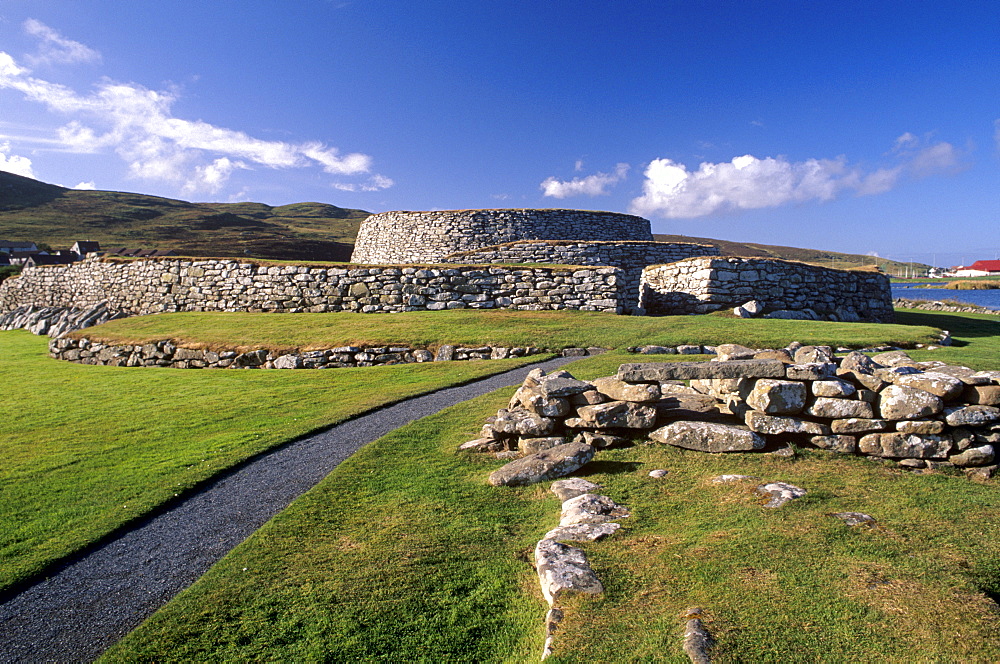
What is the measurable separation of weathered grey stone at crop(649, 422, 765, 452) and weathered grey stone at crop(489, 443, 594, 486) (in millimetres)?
1263

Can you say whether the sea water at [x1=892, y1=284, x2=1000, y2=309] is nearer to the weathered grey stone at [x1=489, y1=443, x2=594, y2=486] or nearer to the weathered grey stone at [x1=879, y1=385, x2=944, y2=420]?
the weathered grey stone at [x1=879, y1=385, x2=944, y2=420]

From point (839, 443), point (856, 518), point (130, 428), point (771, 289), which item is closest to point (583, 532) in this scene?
point (856, 518)

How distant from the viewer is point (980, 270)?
153 metres

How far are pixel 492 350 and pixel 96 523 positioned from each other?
12.7 meters

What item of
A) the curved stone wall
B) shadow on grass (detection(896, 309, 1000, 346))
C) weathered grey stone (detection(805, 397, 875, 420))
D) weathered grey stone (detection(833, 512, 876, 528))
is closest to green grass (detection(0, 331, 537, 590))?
weathered grey stone (detection(833, 512, 876, 528))

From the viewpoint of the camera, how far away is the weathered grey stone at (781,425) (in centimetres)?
747

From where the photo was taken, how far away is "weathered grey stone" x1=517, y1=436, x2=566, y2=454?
8125mm

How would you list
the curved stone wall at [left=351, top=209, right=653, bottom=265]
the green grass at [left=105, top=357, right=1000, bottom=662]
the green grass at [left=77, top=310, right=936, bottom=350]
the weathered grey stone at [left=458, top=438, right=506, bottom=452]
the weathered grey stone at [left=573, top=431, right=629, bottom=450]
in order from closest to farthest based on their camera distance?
the green grass at [left=105, top=357, right=1000, bottom=662] < the weathered grey stone at [left=573, top=431, right=629, bottom=450] < the weathered grey stone at [left=458, top=438, right=506, bottom=452] < the green grass at [left=77, top=310, right=936, bottom=350] < the curved stone wall at [left=351, top=209, right=653, bottom=265]

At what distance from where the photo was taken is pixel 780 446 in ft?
25.0

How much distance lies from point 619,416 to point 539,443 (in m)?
1.30

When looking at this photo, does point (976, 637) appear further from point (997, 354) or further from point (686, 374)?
point (997, 354)

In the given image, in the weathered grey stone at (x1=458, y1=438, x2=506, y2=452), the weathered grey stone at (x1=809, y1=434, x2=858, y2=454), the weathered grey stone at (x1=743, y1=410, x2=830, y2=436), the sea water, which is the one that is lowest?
the weathered grey stone at (x1=458, y1=438, x2=506, y2=452)

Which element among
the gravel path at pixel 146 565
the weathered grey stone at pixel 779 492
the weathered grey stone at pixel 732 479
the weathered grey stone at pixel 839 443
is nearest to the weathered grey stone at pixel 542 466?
the weathered grey stone at pixel 732 479

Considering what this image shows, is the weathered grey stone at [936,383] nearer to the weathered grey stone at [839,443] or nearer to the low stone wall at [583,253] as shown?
the weathered grey stone at [839,443]
